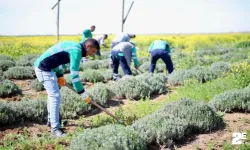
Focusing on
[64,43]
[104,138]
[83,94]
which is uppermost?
[64,43]

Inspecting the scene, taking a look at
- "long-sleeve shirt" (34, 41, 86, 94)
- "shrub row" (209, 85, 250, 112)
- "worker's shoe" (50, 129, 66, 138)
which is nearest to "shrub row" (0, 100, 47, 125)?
"worker's shoe" (50, 129, 66, 138)

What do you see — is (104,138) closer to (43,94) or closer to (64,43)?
(64,43)

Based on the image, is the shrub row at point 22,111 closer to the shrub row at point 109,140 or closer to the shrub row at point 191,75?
the shrub row at point 109,140

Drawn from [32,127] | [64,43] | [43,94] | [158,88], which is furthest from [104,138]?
[43,94]

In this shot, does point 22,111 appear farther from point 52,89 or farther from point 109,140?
point 109,140

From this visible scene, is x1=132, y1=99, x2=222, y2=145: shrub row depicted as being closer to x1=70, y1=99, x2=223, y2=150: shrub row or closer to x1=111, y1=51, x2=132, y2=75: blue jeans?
x1=70, y1=99, x2=223, y2=150: shrub row

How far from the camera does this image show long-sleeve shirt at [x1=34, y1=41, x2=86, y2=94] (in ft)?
17.3

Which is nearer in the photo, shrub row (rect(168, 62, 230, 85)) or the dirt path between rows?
the dirt path between rows

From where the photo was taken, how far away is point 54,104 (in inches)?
226

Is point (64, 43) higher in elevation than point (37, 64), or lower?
higher

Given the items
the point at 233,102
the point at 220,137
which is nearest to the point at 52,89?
the point at 220,137

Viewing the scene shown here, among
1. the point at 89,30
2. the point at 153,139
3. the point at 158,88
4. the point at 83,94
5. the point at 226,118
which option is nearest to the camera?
the point at 153,139

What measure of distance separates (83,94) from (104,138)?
1.22 meters

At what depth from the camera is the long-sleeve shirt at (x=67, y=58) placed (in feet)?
17.3
